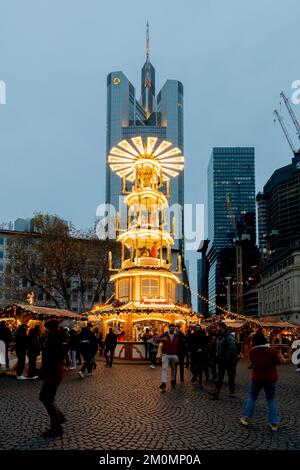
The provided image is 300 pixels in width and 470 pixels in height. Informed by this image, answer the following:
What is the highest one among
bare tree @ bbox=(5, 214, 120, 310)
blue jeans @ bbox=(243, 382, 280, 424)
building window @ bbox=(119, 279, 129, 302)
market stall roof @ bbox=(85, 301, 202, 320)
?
bare tree @ bbox=(5, 214, 120, 310)

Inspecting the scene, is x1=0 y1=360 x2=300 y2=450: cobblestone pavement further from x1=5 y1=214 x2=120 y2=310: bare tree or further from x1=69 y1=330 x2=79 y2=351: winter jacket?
x1=5 y1=214 x2=120 y2=310: bare tree

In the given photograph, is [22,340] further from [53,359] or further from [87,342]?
[53,359]

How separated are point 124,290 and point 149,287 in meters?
2.08

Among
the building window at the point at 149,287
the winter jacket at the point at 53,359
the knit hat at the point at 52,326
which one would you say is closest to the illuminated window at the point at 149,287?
the building window at the point at 149,287

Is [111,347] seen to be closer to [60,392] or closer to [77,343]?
[77,343]

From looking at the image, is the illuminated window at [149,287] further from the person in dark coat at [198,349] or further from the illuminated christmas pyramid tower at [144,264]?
the person in dark coat at [198,349]

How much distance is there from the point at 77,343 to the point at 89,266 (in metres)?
29.8

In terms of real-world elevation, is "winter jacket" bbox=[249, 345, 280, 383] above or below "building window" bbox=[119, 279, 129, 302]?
below

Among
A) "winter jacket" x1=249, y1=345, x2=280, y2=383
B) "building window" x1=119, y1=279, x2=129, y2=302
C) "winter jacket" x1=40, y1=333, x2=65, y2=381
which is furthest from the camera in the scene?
"building window" x1=119, y1=279, x2=129, y2=302

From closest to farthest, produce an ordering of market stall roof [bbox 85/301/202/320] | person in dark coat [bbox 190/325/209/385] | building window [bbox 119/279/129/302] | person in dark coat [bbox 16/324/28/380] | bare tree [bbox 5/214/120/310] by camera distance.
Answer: person in dark coat [bbox 190/325/209/385] → person in dark coat [bbox 16/324/28/380] → market stall roof [bbox 85/301/202/320] → building window [bbox 119/279/129/302] → bare tree [bbox 5/214/120/310]

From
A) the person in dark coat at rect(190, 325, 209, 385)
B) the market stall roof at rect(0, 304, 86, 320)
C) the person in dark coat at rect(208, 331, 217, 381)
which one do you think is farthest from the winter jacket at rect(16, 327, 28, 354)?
the person in dark coat at rect(208, 331, 217, 381)

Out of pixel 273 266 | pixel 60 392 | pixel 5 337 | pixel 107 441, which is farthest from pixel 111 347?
pixel 273 266

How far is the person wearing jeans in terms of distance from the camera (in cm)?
818

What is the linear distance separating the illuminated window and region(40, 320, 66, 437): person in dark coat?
2301 centimetres
